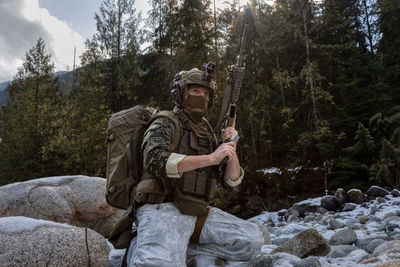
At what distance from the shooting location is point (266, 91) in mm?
14750

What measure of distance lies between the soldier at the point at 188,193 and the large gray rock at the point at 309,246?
1.05m

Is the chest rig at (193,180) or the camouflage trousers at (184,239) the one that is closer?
the camouflage trousers at (184,239)

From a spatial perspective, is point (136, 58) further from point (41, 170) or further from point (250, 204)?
point (250, 204)

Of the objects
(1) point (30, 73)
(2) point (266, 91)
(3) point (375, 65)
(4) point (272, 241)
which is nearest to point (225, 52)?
(2) point (266, 91)

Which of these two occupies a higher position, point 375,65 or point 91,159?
point 375,65

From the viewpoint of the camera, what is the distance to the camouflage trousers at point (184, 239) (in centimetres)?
275

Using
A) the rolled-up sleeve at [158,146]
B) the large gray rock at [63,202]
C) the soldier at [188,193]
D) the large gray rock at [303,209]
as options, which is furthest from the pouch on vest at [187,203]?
the large gray rock at [303,209]

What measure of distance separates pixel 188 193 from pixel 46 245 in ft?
5.24

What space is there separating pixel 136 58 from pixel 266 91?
10.4m

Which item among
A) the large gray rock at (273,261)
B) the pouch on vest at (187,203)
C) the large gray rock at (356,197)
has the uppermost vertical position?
the pouch on vest at (187,203)

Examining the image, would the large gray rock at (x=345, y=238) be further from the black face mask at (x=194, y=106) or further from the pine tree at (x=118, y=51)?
the pine tree at (x=118, y=51)

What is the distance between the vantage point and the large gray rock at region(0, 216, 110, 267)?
10.2ft

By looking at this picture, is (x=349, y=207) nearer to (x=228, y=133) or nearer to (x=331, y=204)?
(x=331, y=204)

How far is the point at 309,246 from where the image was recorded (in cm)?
406
